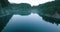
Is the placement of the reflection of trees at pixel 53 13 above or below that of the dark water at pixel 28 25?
above

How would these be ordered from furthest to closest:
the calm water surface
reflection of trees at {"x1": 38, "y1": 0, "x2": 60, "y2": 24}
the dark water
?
reflection of trees at {"x1": 38, "y1": 0, "x2": 60, "y2": 24} → the dark water → the calm water surface

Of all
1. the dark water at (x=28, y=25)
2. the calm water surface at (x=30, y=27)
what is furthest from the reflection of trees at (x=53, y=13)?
the calm water surface at (x=30, y=27)

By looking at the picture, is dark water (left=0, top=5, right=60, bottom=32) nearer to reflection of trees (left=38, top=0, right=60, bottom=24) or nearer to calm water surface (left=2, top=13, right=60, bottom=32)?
calm water surface (left=2, top=13, right=60, bottom=32)

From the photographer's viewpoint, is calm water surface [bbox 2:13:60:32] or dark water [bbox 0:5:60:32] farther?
dark water [bbox 0:5:60:32]

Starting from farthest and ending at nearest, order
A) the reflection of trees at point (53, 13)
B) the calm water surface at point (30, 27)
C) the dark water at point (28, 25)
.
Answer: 1. the reflection of trees at point (53, 13)
2. the dark water at point (28, 25)
3. the calm water surface at point (30, 27)

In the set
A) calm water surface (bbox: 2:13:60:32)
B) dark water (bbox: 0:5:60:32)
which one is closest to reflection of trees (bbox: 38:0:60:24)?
dark water (bbox: 0:5:60:32)

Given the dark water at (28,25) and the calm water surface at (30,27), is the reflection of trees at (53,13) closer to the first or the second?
the dark water at (28,25)

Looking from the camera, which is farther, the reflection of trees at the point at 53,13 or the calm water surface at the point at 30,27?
the reflection of trees at the point at 53,13

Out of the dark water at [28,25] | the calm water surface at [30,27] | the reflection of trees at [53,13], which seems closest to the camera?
the calm water surface at [30,27]

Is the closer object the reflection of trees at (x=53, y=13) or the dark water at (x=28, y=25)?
the dark water at (x=28, y=25)

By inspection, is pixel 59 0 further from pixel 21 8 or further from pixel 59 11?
pixel 21 8

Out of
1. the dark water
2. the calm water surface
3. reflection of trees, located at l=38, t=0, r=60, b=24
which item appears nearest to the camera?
the calm water surface

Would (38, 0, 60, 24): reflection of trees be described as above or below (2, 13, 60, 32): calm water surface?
above

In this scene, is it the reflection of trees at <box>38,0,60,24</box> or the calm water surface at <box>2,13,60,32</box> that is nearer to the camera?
the calm water surface at <box>2,13,60,32</box>
